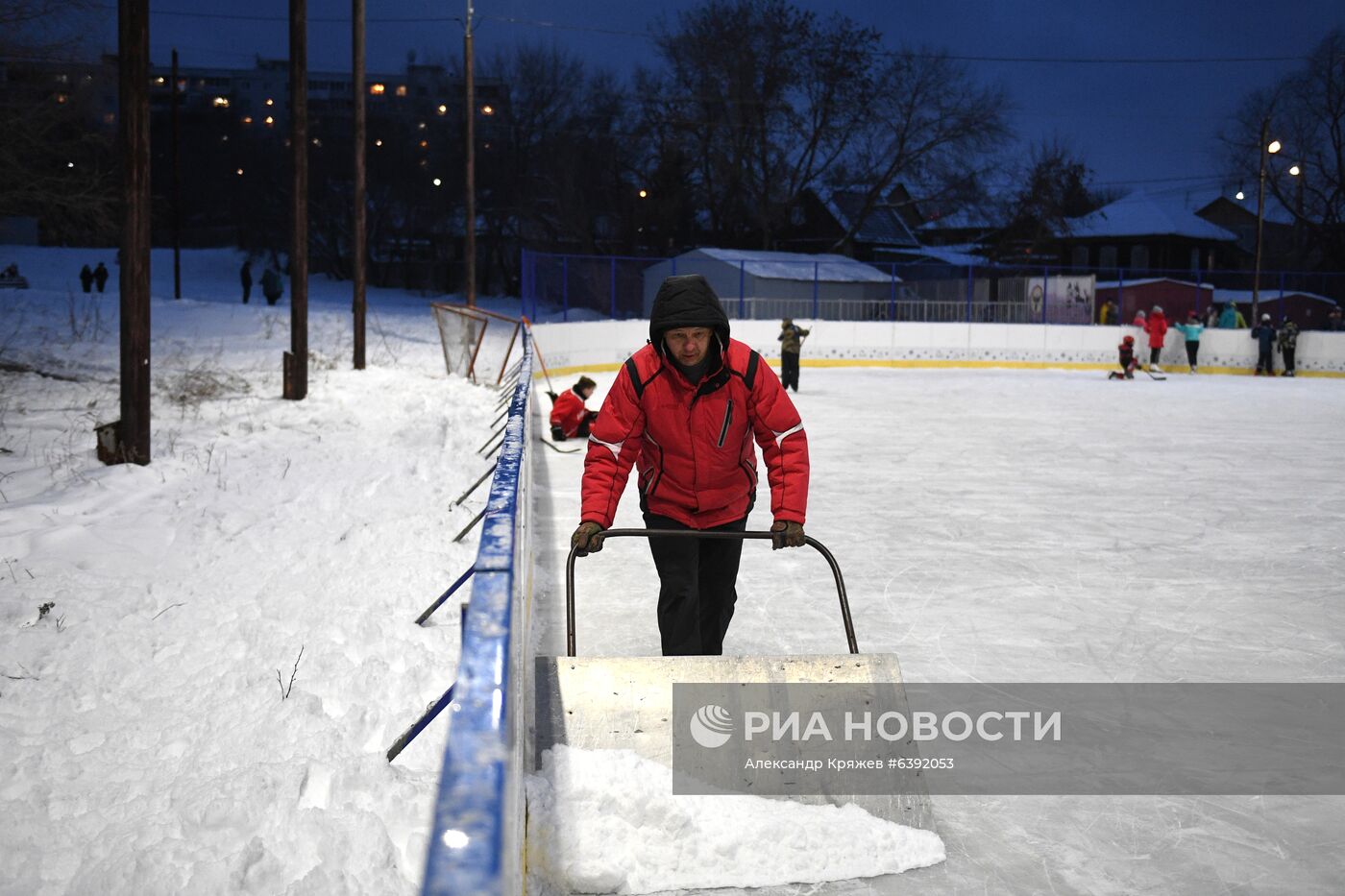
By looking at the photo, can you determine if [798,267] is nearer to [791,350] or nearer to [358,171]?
[791,350]

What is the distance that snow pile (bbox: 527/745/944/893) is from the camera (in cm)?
338

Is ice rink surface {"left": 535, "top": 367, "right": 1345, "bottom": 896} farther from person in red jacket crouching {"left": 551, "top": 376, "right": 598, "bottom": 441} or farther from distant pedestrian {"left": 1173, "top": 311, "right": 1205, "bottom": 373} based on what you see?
distant pedestrian {"left": 1173, "top": 311, "right": 1205, "bottom": 373}

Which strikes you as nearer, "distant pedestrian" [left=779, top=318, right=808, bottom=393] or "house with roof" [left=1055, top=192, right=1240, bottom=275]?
"distant pedestrian" [left=779, top=318, right=808, bottom=393]

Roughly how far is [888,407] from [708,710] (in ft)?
48.7

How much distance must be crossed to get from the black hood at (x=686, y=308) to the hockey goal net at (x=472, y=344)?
14763 mm

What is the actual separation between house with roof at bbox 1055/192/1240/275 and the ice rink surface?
155 ft

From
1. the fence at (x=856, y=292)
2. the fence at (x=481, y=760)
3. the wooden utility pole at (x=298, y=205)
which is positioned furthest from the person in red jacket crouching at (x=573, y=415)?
the fence at (x=856, y=292)

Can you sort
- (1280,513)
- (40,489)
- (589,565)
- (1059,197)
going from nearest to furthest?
(589,565)
(40,489)
(1280,513)
(1059,197)

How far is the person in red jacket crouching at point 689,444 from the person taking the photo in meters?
4.06

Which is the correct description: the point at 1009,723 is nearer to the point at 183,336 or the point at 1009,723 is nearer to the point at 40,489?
the point at 40,489

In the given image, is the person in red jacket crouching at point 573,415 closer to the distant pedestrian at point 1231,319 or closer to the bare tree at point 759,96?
the distant pedestrian at point 1231,319

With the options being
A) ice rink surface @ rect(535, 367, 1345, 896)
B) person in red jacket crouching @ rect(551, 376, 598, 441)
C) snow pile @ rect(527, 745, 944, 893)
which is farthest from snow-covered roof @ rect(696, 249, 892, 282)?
snow pile @ rect(527, 745, 944, 893)

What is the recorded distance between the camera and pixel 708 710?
149 inches

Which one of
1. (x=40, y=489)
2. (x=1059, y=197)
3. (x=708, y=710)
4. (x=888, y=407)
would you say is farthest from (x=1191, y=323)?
(x=1059, y=197)
